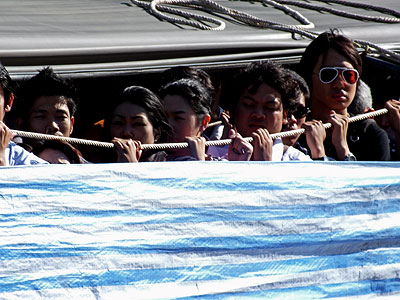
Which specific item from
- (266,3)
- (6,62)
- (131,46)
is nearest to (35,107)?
(6,62)

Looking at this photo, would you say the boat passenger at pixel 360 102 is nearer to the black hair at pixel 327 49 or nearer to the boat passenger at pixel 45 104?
the black hair at pixel 327 49

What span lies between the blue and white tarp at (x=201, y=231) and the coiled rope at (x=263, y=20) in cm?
120

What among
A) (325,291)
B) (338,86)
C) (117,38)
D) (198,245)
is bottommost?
(325,291)

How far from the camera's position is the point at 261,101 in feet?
10.0

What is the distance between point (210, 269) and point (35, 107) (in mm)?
1072

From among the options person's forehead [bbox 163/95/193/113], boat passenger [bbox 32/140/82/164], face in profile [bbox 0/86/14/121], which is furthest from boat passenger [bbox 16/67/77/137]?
A: person's forehead [bbox 163/95/193/113]

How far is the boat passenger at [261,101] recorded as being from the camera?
119 inches

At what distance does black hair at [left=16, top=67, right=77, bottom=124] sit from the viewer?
9.46 feet

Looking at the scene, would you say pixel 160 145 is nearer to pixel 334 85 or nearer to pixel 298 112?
pixel 298 112

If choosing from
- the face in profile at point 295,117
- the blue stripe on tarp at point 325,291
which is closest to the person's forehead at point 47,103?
the face in profile at point 295,117

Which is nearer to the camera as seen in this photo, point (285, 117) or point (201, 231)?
point (201, 231)

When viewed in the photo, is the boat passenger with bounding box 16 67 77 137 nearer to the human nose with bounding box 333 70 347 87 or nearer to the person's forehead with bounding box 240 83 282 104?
the person's forehead with bounding box 240 83 282 104

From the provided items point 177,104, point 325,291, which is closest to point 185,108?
point 177,104

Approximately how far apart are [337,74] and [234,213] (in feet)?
3.92
